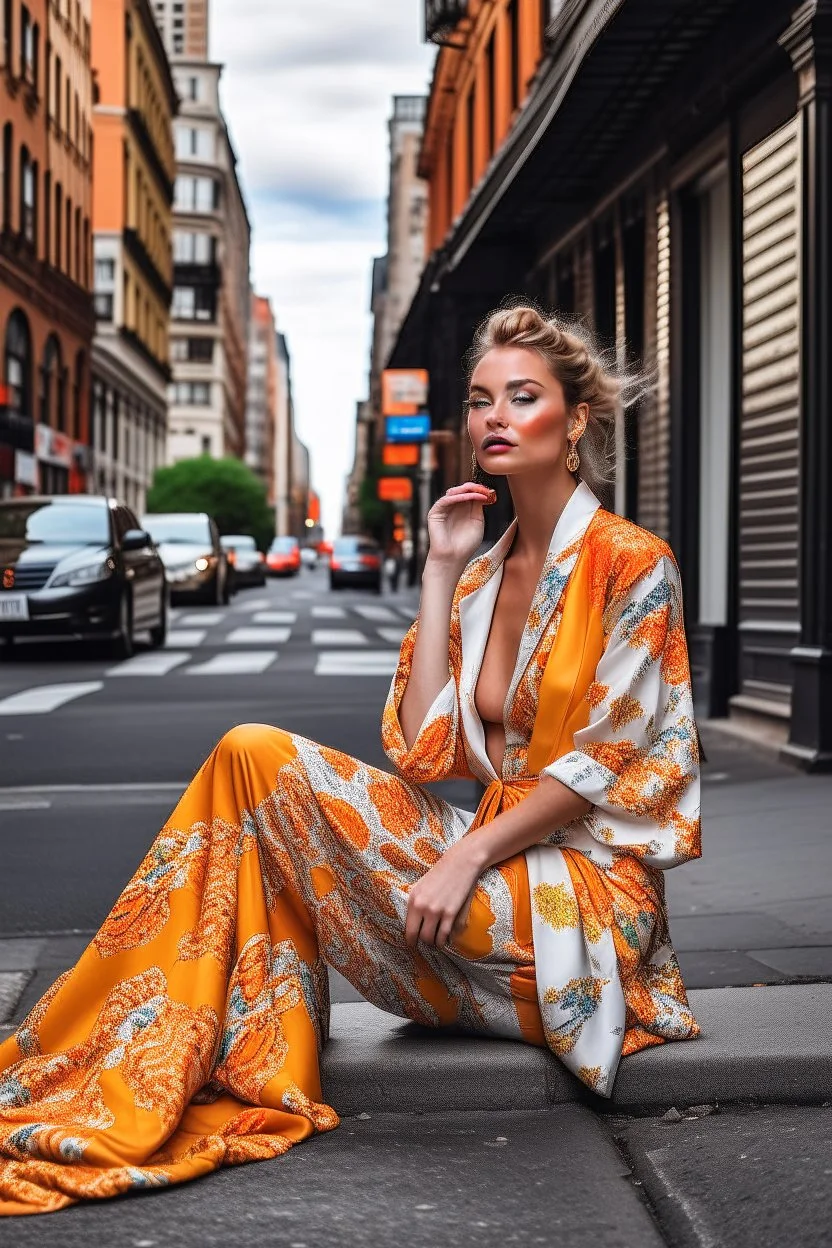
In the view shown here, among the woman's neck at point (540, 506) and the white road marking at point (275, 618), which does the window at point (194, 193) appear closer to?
the white road marking at point (275, 618)

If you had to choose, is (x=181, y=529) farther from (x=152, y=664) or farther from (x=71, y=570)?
(x=152, y=664)

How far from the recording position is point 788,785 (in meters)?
8.38

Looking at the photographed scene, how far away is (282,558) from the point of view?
228 feet

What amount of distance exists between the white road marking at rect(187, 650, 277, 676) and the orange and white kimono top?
12.3m

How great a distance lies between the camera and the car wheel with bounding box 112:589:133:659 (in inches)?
A: 683

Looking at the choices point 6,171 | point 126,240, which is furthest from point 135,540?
point 126,240

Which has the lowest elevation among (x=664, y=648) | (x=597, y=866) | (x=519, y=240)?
(x=597, y=866)

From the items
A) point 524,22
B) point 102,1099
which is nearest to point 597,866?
point 102,1099

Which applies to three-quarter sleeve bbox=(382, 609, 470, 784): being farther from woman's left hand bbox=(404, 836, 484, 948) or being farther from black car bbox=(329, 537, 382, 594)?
black car bbox=(329, 537, 382, 594)

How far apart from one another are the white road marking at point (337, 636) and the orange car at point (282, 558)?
46090mm

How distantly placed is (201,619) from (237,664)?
966cm

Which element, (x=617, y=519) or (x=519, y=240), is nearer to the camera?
(x=617, y=519)

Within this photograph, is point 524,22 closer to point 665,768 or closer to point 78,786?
point 78,786

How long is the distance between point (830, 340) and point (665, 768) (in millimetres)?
5860
